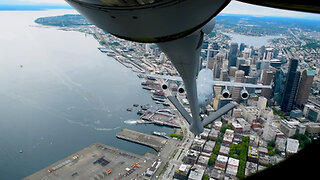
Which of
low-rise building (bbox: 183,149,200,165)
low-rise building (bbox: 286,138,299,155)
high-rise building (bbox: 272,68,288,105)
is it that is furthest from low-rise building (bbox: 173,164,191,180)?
high-rise building (bbox: 272,68,288,105)

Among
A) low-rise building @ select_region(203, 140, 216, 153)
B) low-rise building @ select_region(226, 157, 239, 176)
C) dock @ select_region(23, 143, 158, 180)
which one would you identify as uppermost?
low-rise building @ select_region(226, 157, 239, 176)

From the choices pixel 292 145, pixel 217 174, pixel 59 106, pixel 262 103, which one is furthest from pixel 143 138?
pixel 262 103

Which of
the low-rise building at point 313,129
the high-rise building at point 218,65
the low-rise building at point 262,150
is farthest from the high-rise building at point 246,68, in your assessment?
the low-rise building at point 262,150

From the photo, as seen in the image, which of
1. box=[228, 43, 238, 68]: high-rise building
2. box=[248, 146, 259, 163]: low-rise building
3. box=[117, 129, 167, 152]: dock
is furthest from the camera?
box=[228, 43, 238, 68]: high-rise building

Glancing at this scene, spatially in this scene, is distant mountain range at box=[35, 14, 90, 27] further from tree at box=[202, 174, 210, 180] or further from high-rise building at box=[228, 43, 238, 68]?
tree at box=[202, 174, 210, 180]

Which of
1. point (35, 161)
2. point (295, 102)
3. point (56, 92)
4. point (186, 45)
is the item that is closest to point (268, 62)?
point (295, 102)

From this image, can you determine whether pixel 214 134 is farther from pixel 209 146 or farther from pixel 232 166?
pixel 232 166
